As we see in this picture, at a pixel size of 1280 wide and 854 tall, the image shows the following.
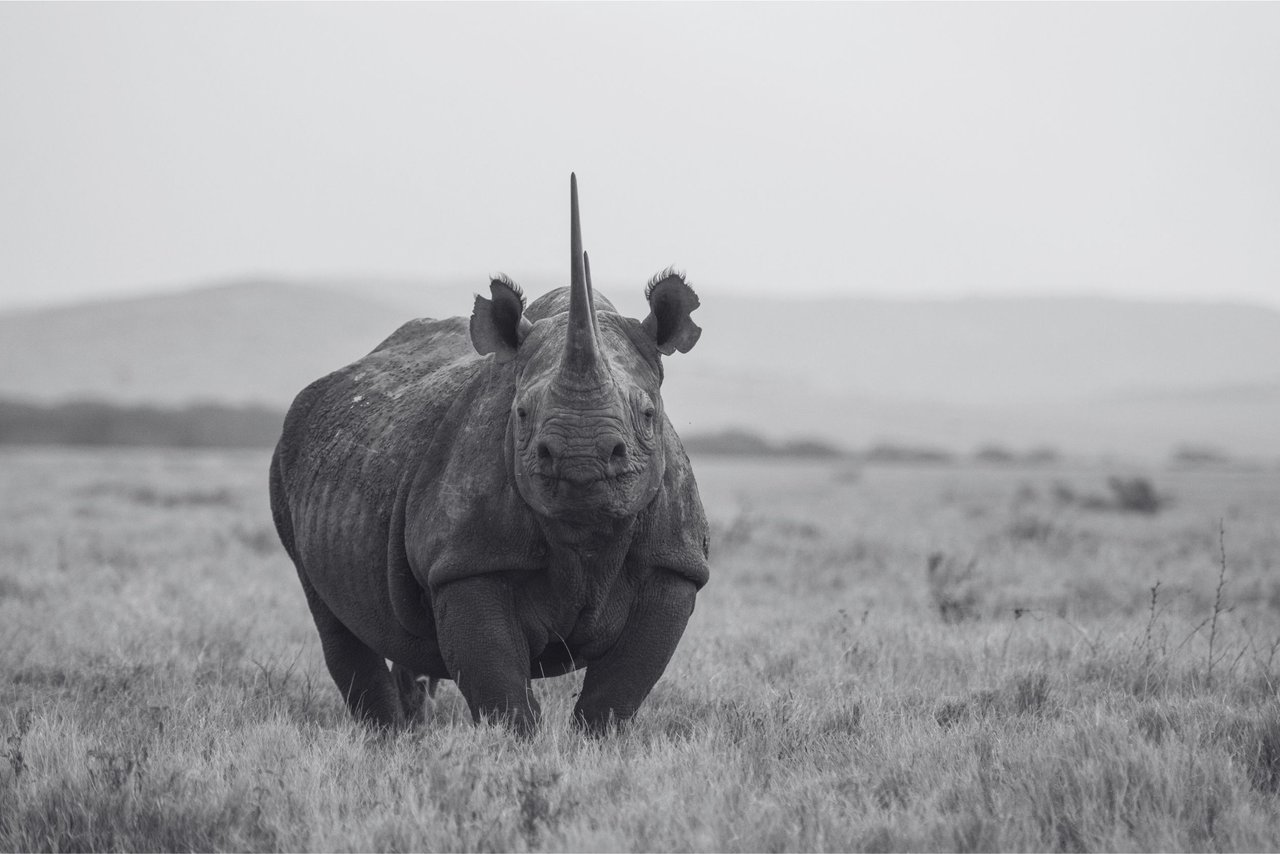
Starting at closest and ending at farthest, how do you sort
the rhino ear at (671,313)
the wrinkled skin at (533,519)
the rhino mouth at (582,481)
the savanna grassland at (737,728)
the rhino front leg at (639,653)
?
1. the savanna grassland at (737,728)
2. the rhino mouth at (582,481)
3. the wrinkled skin at (533,519)
4. the rhino front leg at (639,653)
5. the rhino ear at (671,313)

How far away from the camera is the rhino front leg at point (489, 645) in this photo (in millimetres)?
4727

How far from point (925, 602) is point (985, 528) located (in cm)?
589

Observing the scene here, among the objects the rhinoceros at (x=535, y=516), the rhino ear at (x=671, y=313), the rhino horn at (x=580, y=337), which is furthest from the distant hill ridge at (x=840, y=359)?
the rhino horn at (x=580, y=337)

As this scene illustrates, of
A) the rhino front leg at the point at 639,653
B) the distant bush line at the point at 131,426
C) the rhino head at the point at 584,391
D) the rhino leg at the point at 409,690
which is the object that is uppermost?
the rhino head at the point at 584,391

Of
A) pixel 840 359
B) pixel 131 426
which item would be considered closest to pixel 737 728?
pixel 131 426

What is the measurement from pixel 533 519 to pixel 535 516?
0.04 ft

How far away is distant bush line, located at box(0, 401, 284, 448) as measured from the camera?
131 feet

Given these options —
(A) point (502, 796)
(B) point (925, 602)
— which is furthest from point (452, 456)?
(B) point (925, 602)

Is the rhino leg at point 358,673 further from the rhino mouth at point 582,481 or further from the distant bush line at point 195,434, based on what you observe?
the distant bush line at point 195,434

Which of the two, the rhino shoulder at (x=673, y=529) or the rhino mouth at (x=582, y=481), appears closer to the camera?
the rhino mouth at (x=582, y=481)

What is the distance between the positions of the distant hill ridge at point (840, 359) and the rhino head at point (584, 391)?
45128 millimetres

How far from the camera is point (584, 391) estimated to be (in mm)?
4344

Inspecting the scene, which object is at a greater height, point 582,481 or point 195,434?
point 582,481

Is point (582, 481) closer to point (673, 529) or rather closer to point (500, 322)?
point (673, 529)
